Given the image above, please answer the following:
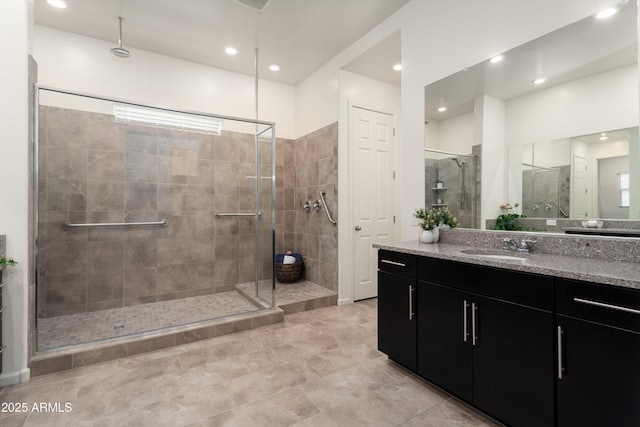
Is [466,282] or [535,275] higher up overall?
[535,275]

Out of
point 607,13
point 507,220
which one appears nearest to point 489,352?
point 507,220

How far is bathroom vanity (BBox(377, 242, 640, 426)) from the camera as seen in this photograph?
3.78ft

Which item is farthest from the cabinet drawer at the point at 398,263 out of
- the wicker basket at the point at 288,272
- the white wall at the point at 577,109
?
the wicker basket at the point at 288,272

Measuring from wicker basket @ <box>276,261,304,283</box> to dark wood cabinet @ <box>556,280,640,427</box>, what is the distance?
3082 mm

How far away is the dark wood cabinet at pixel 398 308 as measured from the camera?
79.6 inches

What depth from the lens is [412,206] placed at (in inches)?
106

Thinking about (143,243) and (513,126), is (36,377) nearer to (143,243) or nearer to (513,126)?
(143,243)

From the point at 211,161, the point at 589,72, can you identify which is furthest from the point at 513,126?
the point at 211,161

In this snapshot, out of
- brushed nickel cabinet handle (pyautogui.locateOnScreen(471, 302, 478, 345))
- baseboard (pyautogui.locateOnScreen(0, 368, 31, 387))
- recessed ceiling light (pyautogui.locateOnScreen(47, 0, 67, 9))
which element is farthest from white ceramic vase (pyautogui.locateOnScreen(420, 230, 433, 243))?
recessed ceiling light (pyautogui.locateOnScreen(47, 0, 67, 9))

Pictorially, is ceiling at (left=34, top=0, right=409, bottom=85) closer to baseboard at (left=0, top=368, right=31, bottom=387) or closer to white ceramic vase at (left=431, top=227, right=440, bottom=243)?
white ceramic vase at (left=431, top=227, right=440, bottom=243)

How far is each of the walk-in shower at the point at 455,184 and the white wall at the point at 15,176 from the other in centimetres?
296

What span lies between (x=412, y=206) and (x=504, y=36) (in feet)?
4.54

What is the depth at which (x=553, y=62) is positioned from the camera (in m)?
1.83

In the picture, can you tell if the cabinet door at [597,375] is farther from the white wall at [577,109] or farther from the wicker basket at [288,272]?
the wicker basket at [288,272]
